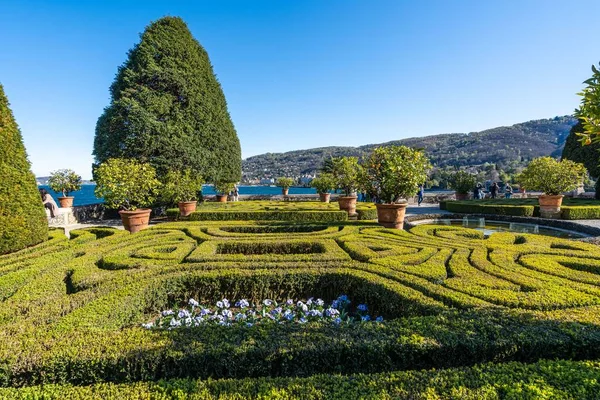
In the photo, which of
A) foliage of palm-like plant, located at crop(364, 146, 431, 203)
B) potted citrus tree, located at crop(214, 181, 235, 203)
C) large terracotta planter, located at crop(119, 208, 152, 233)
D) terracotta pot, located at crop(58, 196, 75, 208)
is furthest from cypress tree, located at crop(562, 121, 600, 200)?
terracotta pot, located at crop(58, 196, 75, 208)

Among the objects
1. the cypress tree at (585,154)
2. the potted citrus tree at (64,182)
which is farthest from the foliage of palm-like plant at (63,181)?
the cypress tree at (585,154)

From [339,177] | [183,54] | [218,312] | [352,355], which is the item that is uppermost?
[183,54]

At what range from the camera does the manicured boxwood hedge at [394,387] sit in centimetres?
225

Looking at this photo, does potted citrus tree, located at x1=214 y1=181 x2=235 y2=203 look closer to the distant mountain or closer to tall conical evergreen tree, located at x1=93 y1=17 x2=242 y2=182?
tall conical evergreen tree, located at x1=93 y1=17 x2=242 y2=182

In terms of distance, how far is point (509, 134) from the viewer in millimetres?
98000

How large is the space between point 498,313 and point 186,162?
19181 mm

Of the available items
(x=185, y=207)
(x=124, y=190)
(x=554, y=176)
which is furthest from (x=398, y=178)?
(x=185, y=207)

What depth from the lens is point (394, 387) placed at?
2.37 meters

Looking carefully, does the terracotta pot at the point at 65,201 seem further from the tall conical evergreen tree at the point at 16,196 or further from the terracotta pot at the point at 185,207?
the tall conical evergreen tree at the point at 16,196

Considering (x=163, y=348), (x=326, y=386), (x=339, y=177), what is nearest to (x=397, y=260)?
(x=326, y=386)

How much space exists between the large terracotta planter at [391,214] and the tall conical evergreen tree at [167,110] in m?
14.1

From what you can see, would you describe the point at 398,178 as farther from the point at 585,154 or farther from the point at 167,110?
the point at 585,154

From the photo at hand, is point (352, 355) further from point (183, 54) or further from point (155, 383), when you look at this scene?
point (183, 54)

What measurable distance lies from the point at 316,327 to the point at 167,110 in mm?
19541
